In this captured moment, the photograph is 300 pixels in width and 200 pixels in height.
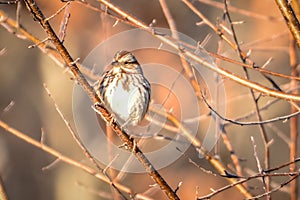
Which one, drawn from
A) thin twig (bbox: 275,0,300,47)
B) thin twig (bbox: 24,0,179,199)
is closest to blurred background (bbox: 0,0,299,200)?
thin twig (bbox: 24,0,179,199)

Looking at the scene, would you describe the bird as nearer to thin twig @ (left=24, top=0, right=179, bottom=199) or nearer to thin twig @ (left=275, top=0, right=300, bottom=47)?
thin twig @ (left=24, top=0, right=179, bottom=199)

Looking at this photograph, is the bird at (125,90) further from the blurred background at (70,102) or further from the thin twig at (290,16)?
the blurred background at (70,102)

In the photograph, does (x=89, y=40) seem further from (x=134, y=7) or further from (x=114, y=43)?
(x=114, y=43)

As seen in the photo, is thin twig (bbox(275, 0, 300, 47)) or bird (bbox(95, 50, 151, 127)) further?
bird (bbox(95, 50, 151, 127))

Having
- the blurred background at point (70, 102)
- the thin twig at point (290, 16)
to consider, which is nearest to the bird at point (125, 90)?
the thin twig at point (290, 16)

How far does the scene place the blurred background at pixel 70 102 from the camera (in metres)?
9.64

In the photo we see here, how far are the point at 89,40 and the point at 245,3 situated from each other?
2533 mm

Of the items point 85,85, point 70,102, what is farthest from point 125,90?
point 70,102

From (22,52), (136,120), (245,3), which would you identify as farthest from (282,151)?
(136,120)

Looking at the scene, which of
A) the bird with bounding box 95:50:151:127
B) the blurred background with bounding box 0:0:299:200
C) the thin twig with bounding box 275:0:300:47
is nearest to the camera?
the thin twig with bounding box 275:0:300:47

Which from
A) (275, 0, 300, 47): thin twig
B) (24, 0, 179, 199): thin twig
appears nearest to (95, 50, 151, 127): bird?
(24, 0, 179, 199): thin twig

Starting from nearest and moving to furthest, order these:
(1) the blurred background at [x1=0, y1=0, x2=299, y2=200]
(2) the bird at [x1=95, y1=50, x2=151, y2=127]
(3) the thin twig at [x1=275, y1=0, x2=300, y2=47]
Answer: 1. (3) the thin twig at [x1=275, y1=0, x2=300, y2=47]
2. (2) the bird at [x1=95, y1=50, x2=151, y2=127]
3. (1) the blurred background at [x1=0, y1=0, x2=299, y2=200]

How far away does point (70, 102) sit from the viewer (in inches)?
423

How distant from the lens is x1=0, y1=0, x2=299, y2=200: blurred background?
9.64 m
